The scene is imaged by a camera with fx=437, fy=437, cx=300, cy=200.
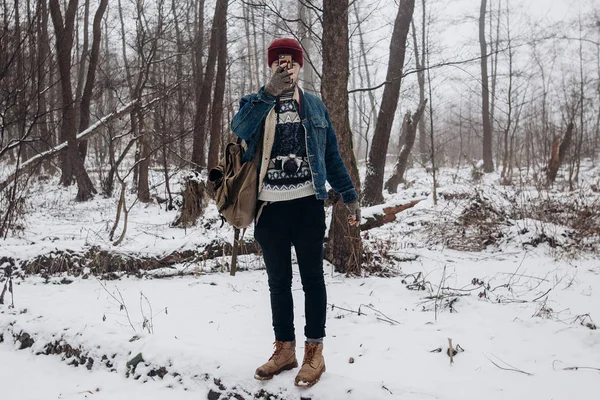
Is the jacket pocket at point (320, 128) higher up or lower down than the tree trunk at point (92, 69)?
lower down

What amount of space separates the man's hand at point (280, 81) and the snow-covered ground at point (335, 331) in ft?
5.34

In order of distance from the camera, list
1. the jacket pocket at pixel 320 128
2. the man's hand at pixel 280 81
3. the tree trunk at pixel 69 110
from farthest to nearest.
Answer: the tree trunk at pixel 69 110 < the jacket pocket at pixel 320 128 < the man's hand at pixel 280 81

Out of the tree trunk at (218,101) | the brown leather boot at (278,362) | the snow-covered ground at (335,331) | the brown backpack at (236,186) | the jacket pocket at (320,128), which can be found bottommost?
the snow-covered ground at (335,331)

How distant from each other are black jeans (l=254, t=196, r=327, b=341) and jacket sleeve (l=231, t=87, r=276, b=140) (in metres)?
0.42

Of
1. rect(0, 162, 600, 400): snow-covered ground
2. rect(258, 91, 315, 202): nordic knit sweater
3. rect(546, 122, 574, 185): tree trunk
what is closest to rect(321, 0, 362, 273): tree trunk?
rect(0, 162, 600, 400): snow-covered ground

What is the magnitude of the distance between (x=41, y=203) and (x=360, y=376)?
37.5 feet

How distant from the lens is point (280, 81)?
2295 mm

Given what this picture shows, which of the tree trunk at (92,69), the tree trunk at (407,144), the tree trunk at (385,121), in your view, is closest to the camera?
the tree trunk at (385,121)

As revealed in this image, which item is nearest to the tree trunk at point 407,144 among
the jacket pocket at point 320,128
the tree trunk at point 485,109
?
the tree trunk at point 485,109

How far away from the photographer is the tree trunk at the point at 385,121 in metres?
9.16

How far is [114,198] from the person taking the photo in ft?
40.8

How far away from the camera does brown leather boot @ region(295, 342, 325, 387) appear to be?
239cm

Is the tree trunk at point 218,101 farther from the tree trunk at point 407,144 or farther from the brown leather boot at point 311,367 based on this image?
the brown leather boot at point 311,367

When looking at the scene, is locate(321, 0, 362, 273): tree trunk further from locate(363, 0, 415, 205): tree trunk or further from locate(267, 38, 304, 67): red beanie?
locate(363, 0, 415, 205): tree trunk
